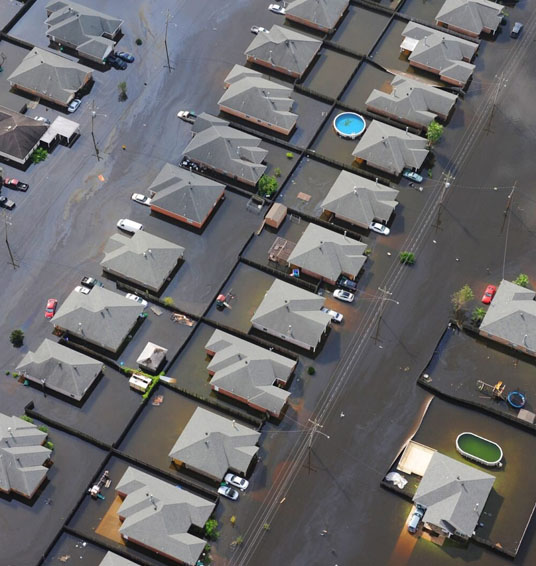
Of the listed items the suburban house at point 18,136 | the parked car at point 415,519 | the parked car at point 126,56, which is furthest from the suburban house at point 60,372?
the parked car at point 126,56

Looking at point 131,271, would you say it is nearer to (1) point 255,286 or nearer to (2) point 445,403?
(1) point 255,286

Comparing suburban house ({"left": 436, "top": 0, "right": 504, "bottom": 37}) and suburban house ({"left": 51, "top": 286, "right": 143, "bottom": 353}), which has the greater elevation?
suburban house ({"left": 436, "top": 0, "right": 504, "bottom": 37})

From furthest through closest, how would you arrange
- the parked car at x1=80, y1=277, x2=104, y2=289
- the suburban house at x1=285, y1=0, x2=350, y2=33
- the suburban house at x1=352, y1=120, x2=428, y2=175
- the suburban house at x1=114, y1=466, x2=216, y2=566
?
the suburban house at x1=285, y1=0, x2=350, y2=33
the suburban house at x1=352, y1=120, x2=428, y2=175
the parked car at x1=80, y1=277, x2=104, y2=289
the suburban house at x1=114, y1=466, x2=216, y2=566

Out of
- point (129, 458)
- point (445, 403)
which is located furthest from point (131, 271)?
point (445, 403)

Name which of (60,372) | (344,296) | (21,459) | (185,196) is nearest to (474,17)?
(344,296)

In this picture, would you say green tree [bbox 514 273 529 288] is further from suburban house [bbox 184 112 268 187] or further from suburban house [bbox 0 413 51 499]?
suburban house [bbox 0 413 51 499]

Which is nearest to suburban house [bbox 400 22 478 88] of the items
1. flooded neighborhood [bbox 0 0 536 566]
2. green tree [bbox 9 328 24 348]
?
flooded neighborhood [bbox 0 0 536 566]
